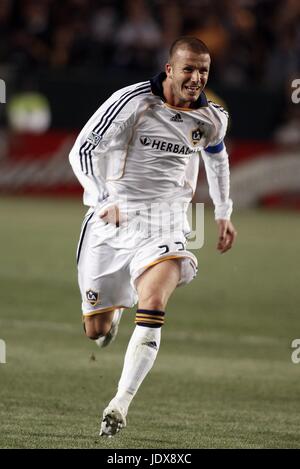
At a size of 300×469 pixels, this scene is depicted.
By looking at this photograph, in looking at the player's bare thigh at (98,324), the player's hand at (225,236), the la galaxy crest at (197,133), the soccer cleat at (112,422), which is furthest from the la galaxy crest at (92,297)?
the soccer cleat at (112,422)

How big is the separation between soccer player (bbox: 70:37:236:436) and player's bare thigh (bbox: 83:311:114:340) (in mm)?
114

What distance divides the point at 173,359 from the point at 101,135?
267 centimetres

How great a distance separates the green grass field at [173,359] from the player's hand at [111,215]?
114 centimetres

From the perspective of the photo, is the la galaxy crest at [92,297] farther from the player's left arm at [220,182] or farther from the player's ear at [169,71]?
the player's ear at [169,71]

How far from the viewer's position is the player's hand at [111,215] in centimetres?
672

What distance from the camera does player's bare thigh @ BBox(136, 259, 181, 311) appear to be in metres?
6.68

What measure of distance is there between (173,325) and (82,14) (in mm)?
13084

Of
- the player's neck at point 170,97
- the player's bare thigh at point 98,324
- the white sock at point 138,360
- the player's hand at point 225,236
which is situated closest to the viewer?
the white sock at point 138,360

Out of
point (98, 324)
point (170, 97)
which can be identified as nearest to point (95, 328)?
point (98, 324)

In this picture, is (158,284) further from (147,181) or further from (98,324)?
(98,324)

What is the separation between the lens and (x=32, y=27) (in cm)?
2219

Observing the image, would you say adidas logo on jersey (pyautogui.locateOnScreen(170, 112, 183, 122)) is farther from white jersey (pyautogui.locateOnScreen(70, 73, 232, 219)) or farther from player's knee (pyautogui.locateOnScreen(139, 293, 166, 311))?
player's knee (pyautogui.locateOnScreen(139, 293, 166, 311))

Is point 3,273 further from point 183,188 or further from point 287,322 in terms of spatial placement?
point 183,188
